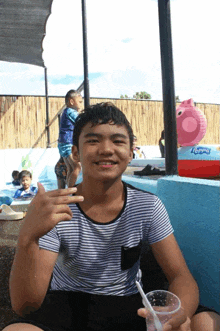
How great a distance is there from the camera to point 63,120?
3971mm

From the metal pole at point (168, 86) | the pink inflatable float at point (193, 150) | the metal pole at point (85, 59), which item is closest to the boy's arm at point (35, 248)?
the metal pole at point (168, 86)

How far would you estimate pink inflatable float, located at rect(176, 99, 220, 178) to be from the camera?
19.8ft

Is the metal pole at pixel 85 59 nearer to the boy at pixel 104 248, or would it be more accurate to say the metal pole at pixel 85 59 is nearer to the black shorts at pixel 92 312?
the boy at pixel 104 248

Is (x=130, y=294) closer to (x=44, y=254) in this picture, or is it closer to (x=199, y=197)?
(x=44, y=254)

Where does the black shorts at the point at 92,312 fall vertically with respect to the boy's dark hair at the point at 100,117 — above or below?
below

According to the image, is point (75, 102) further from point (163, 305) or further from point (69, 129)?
point (163, 305)

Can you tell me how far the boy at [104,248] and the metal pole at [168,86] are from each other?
582 millimetres

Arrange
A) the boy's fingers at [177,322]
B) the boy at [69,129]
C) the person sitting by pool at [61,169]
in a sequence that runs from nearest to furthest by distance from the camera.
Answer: the boy's fingers at [177,322], the boy at [69,129], the person sitting by pool at [61,169]

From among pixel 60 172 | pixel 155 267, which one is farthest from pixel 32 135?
pixel 155 267

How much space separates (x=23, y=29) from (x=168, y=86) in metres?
5.97

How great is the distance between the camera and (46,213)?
1.02 metres

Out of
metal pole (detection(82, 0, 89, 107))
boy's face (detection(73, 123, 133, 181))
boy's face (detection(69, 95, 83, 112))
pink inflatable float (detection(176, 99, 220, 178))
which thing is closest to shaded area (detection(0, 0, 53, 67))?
metal pole (detection(82, 0, 89, 107))

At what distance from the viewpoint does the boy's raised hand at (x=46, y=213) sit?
3.34 feet

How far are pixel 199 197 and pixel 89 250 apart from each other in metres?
0.60
